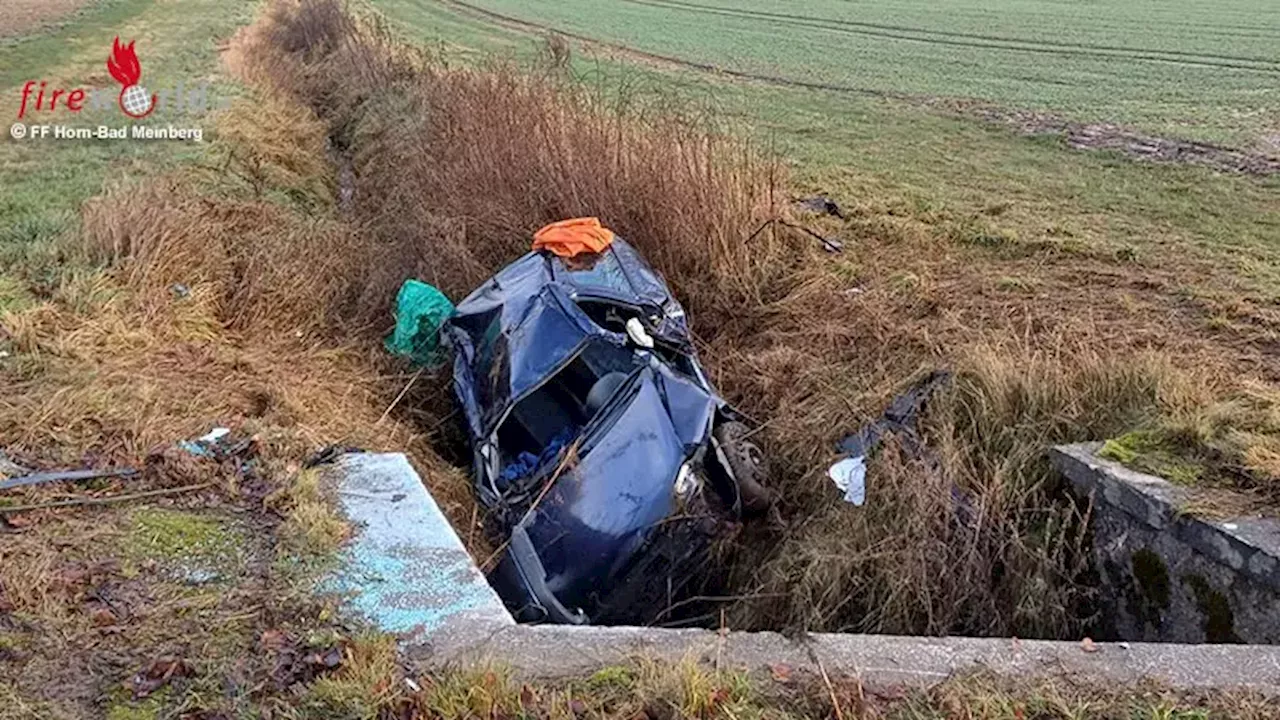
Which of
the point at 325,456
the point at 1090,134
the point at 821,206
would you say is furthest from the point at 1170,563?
the point at 1090,134

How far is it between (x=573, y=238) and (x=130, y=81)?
1193cm

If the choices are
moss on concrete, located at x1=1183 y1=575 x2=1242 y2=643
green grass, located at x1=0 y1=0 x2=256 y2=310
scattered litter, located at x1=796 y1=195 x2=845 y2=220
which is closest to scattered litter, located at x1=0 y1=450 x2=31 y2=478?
green grass, located at x1=0 y1=0 x2=256 y2=310

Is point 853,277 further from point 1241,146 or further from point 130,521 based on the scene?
point 1241,146

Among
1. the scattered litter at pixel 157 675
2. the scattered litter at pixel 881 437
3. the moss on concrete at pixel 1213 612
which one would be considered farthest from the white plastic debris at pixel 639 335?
the scattered litter at pixel 157 675

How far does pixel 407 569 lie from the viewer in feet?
14.1

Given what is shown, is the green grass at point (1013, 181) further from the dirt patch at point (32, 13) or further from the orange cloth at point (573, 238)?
the dirt patch at point (32, 13)

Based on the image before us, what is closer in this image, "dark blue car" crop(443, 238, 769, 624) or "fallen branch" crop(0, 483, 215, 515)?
"fallen branch" crop(0, 483, 215, 515)

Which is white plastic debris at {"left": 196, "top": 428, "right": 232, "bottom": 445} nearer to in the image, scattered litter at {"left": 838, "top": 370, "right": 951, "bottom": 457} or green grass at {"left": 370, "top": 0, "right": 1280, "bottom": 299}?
scattered litter at {"left": 838, "top": 370, "right": 951, "bottom": 457}

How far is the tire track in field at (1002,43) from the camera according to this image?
2036 cm

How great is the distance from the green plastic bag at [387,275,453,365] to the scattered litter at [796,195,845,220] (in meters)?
3.72

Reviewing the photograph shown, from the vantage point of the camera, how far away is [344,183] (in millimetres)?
12617

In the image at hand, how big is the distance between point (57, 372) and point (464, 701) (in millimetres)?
3831

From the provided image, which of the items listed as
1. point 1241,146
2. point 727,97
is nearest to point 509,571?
point 1241,146

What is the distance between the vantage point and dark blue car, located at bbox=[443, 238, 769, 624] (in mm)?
5305
